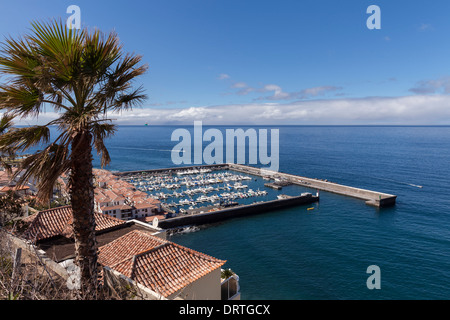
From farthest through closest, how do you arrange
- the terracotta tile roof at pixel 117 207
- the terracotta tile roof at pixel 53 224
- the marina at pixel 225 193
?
the marina at pixel 225 193 < the terracotta tile roof at pixel 117 207 < the terracotta tile roof at pixel 53 224

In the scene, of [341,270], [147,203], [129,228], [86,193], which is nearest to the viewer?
[86,193]

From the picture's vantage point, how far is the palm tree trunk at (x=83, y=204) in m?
5.34

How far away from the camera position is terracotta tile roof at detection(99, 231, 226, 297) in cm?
773

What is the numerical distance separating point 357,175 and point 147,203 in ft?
179

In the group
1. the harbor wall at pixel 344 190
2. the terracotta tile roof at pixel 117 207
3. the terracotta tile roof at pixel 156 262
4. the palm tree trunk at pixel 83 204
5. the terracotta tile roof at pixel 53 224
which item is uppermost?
the palm tree trunk at pixel 83 204

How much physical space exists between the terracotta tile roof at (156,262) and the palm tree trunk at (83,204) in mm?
2046

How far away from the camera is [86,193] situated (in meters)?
5.43

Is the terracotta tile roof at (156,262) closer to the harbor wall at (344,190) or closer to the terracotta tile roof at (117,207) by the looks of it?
the terracotta tile roof at (117,207)

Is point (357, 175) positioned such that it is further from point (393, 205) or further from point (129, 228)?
point (129, 228)

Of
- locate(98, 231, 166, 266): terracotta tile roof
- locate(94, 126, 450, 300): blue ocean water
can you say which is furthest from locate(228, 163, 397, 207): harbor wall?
locate(98, 231, 166, 266): terracotta tile roof

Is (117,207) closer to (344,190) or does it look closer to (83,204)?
(83,204)

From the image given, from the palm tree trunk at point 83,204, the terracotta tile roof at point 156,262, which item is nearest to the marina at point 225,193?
the terracotta tile roof at point 156,262
